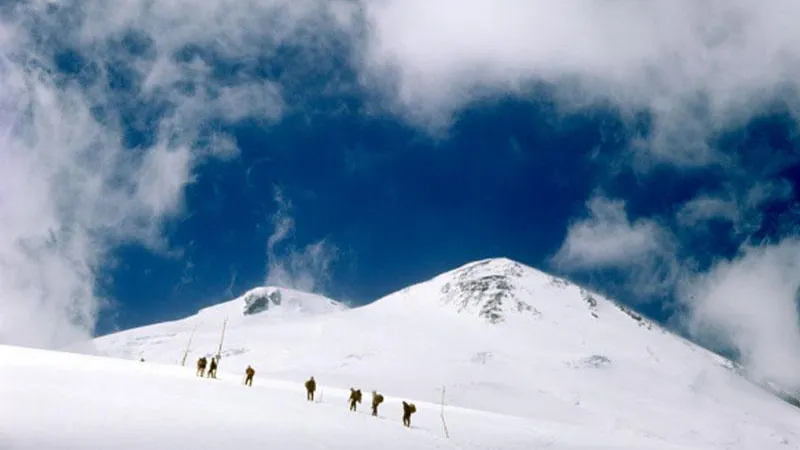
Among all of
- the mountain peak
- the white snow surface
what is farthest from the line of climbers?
the mountain peak

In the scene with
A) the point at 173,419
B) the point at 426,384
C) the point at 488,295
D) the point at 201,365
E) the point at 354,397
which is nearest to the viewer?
the point at 173,419

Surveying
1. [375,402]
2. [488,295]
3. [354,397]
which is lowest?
[375,402]

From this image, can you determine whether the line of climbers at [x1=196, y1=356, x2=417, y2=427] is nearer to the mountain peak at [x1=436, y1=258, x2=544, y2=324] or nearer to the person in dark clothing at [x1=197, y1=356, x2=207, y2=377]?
the person in dark clothing at [x1=197, y1=356, x2=207, y2=377]

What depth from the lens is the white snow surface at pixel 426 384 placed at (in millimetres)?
19094

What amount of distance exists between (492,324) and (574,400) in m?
57.7

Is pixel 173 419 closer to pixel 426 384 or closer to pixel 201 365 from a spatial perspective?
pixel 201 365

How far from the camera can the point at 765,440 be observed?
92.6 m

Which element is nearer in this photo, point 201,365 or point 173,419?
point 173,419

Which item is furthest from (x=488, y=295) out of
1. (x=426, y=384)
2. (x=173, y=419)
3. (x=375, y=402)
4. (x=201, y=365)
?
(x=173, y=419)

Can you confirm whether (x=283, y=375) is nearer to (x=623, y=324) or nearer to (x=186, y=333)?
(x=186, y=333)

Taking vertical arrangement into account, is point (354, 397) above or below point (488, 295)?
below

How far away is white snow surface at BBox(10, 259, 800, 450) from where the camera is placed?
62.6 ft

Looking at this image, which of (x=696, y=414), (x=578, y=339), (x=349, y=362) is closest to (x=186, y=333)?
(x=349, y=362)

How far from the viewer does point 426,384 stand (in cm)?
10306
